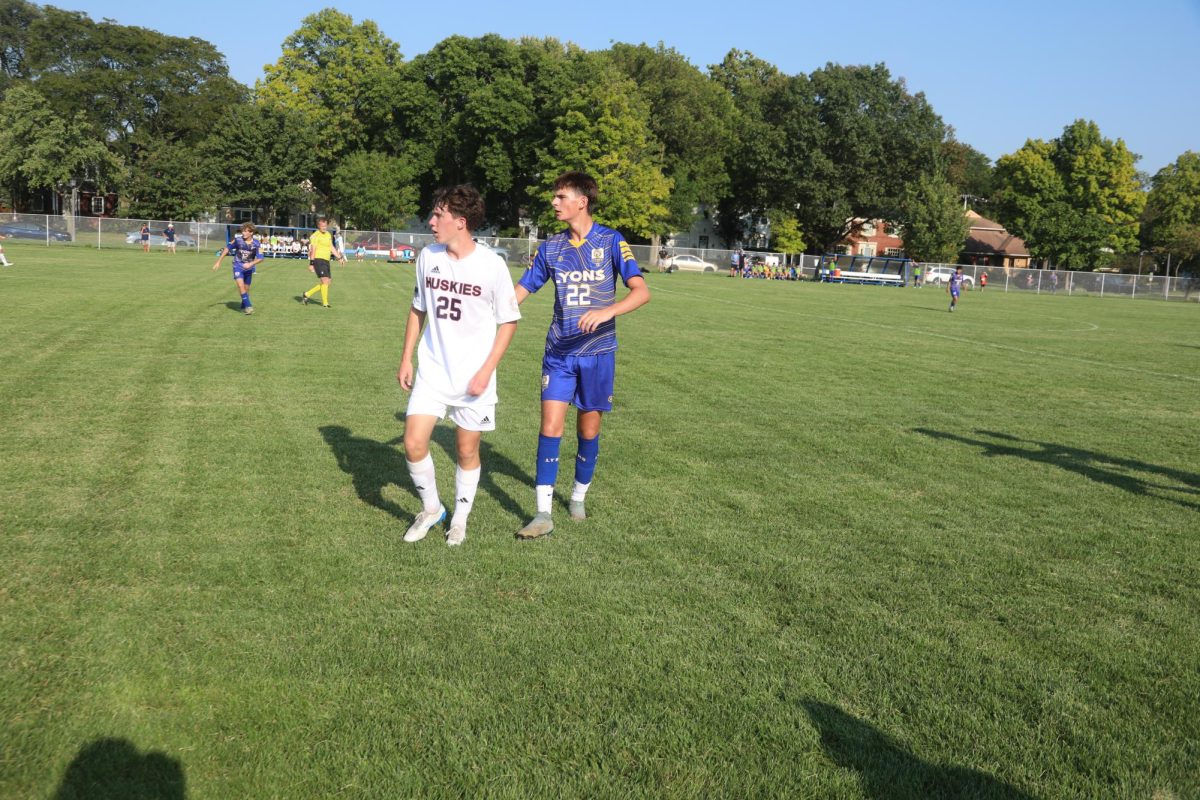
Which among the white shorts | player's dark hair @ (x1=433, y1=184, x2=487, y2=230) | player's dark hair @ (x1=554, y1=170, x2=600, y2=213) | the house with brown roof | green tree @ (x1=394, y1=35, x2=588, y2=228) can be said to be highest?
green tree @ (x1=394, y1=35, x2=588, y2=228)

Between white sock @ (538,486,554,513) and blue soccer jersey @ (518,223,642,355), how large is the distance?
88 centimetres

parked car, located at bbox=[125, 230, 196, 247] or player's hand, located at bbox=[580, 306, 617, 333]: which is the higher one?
parked car, located at bbox=[125, 230, 196, 247]

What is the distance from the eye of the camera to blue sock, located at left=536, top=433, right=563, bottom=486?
224 inches

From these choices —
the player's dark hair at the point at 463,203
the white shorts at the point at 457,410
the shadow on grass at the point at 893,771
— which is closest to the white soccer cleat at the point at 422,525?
the white shorts at the point at 457,410

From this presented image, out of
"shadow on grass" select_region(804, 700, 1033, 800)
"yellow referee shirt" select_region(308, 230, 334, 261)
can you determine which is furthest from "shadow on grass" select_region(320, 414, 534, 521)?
"yellow referee shirt" select_region(308, 230, 334, 261)

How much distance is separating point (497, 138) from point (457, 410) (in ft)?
208

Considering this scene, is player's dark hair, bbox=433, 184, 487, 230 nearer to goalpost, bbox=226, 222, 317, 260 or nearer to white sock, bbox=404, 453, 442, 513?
white sock, bbox=404, 453, 442, 513

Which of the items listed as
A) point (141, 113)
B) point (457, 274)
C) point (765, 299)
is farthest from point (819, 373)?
point (141, 113)

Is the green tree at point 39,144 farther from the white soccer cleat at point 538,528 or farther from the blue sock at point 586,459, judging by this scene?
the white soccer cleat at point 538,528

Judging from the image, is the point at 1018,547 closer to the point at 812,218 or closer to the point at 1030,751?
the point at 1030,751

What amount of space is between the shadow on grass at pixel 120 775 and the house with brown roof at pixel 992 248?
99.7 meters

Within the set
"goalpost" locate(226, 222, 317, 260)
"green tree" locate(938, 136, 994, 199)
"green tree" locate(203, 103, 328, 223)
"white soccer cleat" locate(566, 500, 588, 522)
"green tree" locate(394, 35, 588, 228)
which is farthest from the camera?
"green tree" locate(938, 136, 994, 199)

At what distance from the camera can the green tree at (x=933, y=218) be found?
67062 millimetres

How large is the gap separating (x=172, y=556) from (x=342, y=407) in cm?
453
